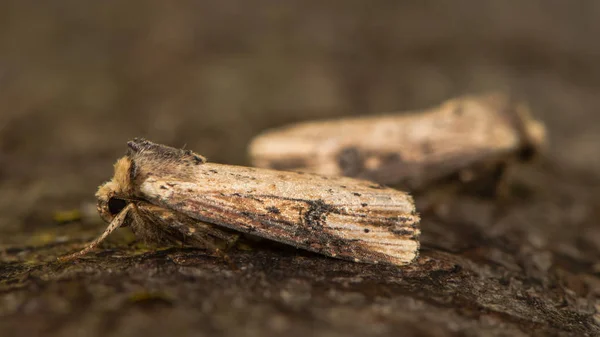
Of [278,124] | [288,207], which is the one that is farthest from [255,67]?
[288,207]

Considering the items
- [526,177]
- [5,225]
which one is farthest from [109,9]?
[526,177]

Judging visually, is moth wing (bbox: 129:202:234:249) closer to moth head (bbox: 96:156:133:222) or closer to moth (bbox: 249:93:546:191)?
moth head (bbox: 96:156:133:222)

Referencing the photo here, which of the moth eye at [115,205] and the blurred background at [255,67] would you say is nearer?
the moth eye at [115,205]

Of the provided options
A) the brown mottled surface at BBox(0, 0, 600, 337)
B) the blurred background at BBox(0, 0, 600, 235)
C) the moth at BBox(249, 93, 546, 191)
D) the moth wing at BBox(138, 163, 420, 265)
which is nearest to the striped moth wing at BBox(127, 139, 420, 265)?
the moth wing at BBox(138, 163, 420, 265)

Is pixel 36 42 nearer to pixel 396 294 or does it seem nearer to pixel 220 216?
pixel 220 216

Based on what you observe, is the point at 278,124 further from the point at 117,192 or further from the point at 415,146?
the point at 117,192

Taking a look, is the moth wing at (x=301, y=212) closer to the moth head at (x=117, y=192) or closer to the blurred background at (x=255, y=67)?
the moth head at (x=117, y=192)

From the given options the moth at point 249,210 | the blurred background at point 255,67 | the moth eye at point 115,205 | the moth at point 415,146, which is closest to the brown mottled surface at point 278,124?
the blurred background at point 255,67
